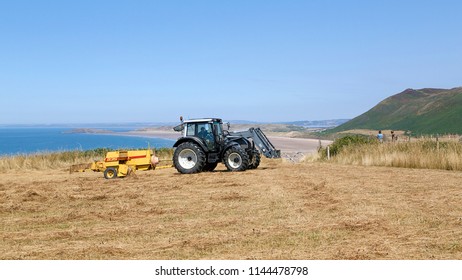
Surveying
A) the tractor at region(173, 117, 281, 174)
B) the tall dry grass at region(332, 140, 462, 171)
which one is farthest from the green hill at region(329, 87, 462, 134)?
the tractor at region(173, 117, 281, 174)

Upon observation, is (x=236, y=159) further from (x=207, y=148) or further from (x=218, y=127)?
(x=218, y=127)

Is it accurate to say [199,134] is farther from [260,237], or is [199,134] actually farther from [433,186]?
[260,237]

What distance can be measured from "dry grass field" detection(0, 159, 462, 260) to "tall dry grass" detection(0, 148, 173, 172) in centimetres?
1020

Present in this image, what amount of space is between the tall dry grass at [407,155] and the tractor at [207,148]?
6.62m

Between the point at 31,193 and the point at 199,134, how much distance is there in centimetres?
791

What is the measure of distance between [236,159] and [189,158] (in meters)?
1.91

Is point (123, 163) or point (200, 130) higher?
point (200, 130)

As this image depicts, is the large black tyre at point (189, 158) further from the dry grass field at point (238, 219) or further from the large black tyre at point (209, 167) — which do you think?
the dry grass field at point (238, 219)

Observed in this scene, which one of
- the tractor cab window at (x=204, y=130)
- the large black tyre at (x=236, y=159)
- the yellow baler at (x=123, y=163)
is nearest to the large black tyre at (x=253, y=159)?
the large black tyre at (x=236, y=159)

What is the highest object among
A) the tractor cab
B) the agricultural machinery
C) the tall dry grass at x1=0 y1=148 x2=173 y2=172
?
the tractor cab

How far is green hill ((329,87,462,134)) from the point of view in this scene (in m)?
88.2

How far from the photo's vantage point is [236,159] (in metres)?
20.9

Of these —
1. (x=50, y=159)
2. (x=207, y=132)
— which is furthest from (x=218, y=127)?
(x=50, y=159)

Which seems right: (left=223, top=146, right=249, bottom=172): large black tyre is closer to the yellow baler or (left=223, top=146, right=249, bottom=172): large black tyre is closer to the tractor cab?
the tractor cab
